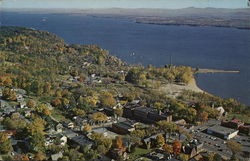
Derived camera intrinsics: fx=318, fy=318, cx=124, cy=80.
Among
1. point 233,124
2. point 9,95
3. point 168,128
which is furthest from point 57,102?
point 233,124

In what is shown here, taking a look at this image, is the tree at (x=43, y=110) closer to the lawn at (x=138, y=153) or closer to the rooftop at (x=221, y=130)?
the lawn at (x=138, y=153)

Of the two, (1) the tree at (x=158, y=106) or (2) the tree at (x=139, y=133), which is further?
(1) the tree at (x=158, y=106)

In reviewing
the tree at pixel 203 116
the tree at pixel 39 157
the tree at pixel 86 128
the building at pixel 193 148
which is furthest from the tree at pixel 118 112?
the tree at pixel 39 157

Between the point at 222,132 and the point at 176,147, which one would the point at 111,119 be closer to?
the point at 176,147

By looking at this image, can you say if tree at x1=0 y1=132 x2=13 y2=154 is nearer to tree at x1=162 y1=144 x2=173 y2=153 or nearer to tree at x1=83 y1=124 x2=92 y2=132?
tree at x1=83 y1=124 x2=92 y2=132

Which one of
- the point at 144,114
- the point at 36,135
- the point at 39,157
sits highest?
the point at 36,135

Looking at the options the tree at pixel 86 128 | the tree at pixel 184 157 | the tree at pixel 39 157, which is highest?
the tree at pixel 39 157

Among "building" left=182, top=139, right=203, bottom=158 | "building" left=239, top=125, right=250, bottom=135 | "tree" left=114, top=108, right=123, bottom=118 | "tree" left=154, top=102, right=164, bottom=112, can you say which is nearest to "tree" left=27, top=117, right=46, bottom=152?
"tree" left=114, top=108, right=123, bottom=118
